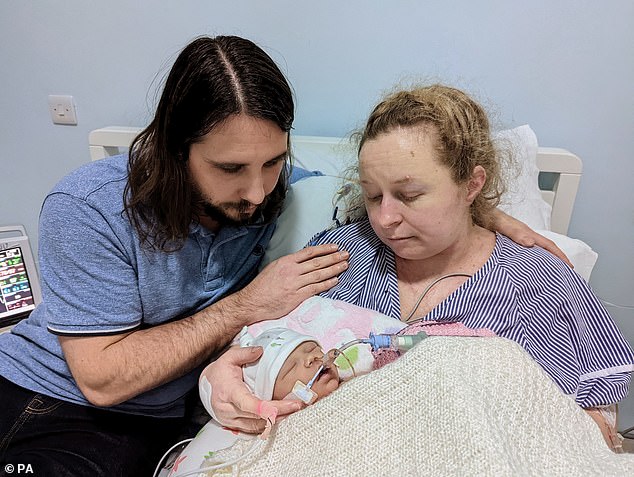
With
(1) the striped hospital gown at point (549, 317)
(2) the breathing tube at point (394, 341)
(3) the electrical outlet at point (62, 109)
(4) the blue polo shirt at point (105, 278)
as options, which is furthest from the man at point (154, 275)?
A: (3) the electrical outlet at point (62, 109)

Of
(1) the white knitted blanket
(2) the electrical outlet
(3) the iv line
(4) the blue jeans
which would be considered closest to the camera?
(1) the white knitted blanket

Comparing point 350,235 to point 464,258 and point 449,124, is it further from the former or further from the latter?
point 449,124

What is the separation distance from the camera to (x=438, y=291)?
118 centimetres

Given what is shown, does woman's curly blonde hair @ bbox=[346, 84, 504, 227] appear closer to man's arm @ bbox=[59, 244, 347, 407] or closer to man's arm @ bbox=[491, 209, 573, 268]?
man's arm @ bbox=[491, 209, 573, 268]

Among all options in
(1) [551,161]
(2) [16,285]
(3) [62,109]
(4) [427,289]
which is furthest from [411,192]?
(2) [16,285]

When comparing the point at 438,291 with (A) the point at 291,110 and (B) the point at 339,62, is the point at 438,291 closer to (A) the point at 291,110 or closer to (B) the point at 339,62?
(A) the point at 291,110

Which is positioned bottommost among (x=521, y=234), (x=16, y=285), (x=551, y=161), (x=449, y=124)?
(x=16, y=285)

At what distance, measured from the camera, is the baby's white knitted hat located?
0.88 m

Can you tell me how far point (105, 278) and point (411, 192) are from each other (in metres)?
0.70

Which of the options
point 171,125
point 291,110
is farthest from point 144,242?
point 291,110

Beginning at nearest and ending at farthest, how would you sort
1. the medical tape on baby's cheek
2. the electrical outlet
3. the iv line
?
the medical tape on baby's cheek → the iv line → the electrical outlet

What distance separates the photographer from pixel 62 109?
177 cm

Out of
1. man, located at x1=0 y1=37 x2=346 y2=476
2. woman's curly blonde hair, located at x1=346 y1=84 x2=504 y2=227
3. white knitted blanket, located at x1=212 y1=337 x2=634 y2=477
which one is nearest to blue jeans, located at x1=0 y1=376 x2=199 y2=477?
man, located at x1=0 y1=37 x2=346 y2=476

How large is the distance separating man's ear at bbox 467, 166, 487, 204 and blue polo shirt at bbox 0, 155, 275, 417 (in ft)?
1.85
